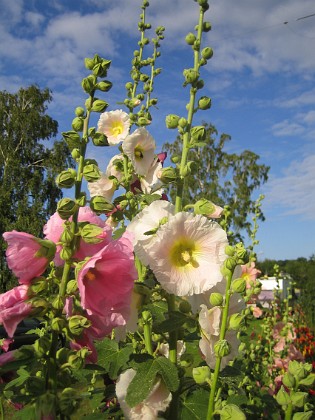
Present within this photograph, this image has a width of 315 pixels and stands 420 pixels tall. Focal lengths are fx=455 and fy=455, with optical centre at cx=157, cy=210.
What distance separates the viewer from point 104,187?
1760 millimetres

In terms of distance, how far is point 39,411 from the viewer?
88 centimetres

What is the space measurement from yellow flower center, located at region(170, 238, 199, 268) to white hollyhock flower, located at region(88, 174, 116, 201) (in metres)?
0.65

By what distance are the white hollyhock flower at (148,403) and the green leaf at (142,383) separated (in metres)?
0.03

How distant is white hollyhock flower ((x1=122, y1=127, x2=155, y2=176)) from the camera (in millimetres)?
1505

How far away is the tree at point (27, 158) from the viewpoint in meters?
18.4

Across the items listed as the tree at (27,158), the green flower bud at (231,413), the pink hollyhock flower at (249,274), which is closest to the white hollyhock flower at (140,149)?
the green flower bud at (231,413)

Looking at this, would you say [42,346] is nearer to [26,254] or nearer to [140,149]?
[26,254]

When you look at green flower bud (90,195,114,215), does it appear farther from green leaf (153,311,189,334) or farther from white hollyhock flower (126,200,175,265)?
green leaf (153,311,189,334)

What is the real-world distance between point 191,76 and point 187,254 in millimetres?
542

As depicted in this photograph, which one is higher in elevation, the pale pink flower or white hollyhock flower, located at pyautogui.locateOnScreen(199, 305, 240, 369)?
the pale pink flower

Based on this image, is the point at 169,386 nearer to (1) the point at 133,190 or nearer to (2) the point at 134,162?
(2) the point at 134,162

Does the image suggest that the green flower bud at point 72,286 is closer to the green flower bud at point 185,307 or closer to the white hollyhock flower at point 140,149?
the green flower bud at point 185,307

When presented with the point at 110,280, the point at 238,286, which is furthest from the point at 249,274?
the point at 110,280

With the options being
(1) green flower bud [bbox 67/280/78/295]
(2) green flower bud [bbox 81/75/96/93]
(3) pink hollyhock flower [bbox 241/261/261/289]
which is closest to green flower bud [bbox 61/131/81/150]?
(2) green flower bud [bbox 81/75/96/93]
